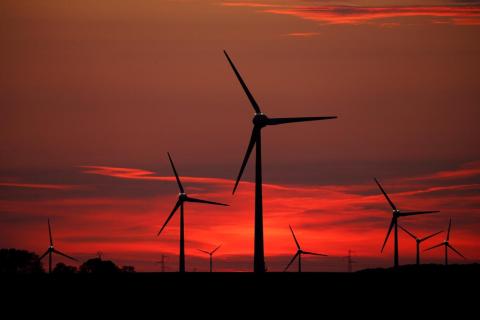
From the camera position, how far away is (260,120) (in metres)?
119

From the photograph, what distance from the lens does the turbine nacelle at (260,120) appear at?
390 ft

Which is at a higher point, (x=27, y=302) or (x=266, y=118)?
(x=266, y=118)

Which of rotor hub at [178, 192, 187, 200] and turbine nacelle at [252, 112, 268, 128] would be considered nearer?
turbine nacelle at [252, 112, 268, 128]

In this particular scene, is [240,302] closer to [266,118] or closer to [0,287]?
[266,118]

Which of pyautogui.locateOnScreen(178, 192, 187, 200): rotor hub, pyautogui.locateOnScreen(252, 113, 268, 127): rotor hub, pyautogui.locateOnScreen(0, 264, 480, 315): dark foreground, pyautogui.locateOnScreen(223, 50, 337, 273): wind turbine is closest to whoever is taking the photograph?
pyautogui.locateOnScreen(223, 50, 337, 273): wind turbine

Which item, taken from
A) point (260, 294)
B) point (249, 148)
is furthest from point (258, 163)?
point (260, 294)

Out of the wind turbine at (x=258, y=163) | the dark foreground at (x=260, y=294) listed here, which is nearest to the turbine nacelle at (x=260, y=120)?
the wind turbine at (x=258, y=163)

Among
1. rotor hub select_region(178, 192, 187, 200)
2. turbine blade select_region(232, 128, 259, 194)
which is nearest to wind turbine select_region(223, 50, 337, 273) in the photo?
turbine blade select_region(232, 128, 259, 194)

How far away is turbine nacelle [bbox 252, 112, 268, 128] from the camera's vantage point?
11900cm

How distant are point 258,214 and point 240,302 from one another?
1875 cm

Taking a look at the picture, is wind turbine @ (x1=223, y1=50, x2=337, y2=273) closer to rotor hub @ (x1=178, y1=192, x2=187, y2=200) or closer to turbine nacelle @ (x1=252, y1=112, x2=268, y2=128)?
turbine nacelle @ (x1=252, y1=112, x2=268, y2=128)

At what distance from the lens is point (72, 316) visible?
110 meters

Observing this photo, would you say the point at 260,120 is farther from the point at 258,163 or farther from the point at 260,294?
the point at 260,294

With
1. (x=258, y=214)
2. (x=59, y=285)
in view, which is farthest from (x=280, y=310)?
(x=59, y=285)
